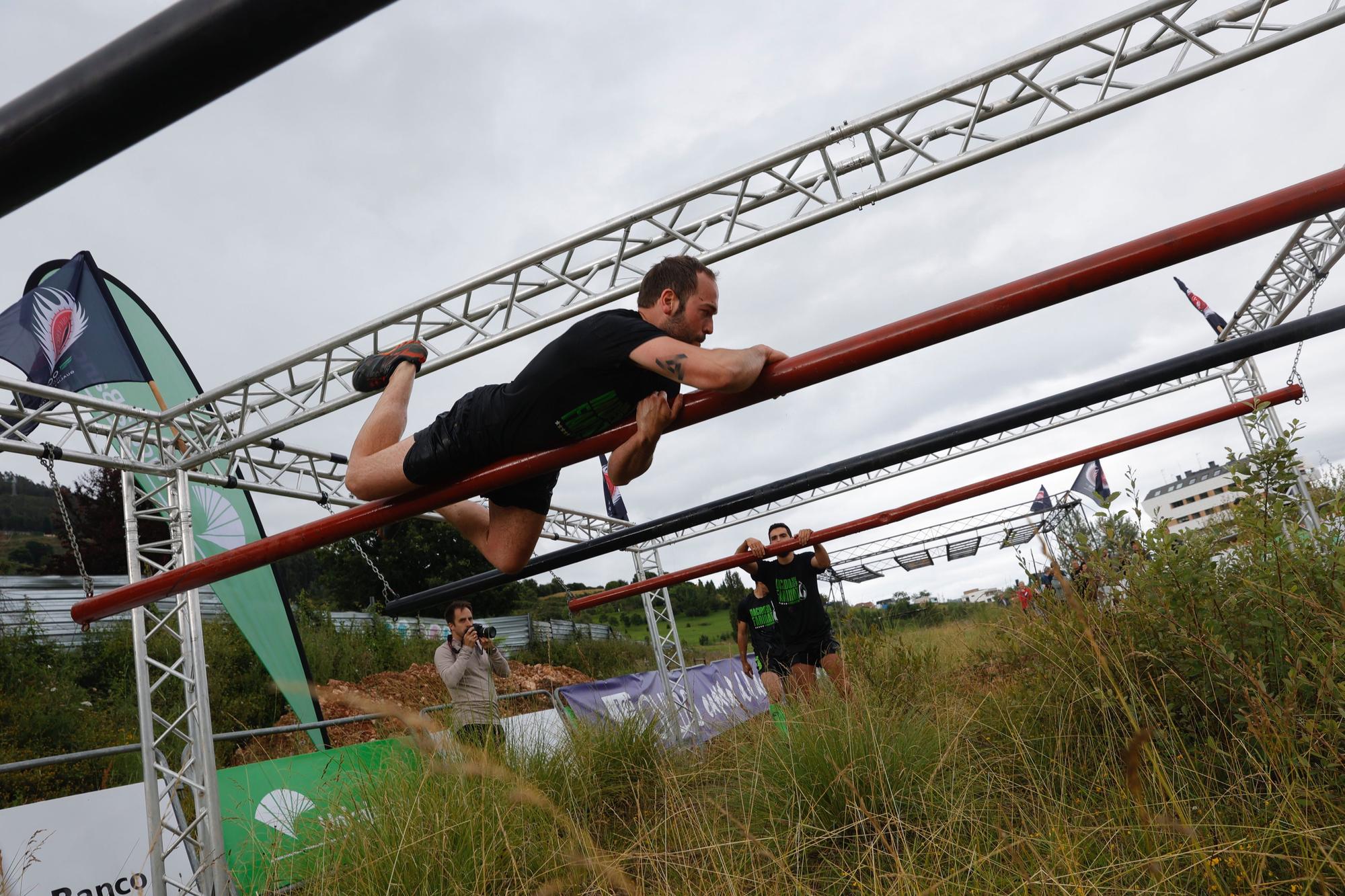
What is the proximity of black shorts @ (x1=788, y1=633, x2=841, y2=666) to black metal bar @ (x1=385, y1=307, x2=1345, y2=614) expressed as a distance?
257 centimetres

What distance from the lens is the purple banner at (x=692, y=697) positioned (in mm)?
4582

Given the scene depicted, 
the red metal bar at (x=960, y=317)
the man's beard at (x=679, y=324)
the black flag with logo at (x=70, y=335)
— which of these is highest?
the black flag with logo at (x=70, y=335)

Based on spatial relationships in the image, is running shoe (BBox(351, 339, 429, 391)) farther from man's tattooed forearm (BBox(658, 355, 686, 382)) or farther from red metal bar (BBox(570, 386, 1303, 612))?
red metal bar (BBox(570, 386, 1303, 612))

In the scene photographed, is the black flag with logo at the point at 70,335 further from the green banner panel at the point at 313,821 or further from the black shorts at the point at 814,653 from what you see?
the black shorts at the point at 814,653

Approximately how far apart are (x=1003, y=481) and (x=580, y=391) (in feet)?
8.37

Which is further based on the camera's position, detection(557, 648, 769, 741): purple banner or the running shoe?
detection(557, 648, 769, 741): purple banner

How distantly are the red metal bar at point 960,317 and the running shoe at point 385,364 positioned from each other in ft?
1.60

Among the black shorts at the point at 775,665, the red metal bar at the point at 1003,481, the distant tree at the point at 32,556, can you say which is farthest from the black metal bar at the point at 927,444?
the distant tree at the point at 32,556

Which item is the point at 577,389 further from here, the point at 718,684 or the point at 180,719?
the point at 718,684

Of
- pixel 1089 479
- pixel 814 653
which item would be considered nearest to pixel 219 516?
pixel 814 653

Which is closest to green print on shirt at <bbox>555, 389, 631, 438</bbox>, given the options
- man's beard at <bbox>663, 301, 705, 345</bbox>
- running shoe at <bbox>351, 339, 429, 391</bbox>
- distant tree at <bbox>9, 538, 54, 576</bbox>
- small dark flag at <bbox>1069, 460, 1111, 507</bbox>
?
man's beard at <bbox>663, 301, 705, 345</bbox>

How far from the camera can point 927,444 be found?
3514 mm

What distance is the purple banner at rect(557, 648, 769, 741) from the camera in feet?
15.0

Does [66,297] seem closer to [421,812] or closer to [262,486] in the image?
[262,486]
